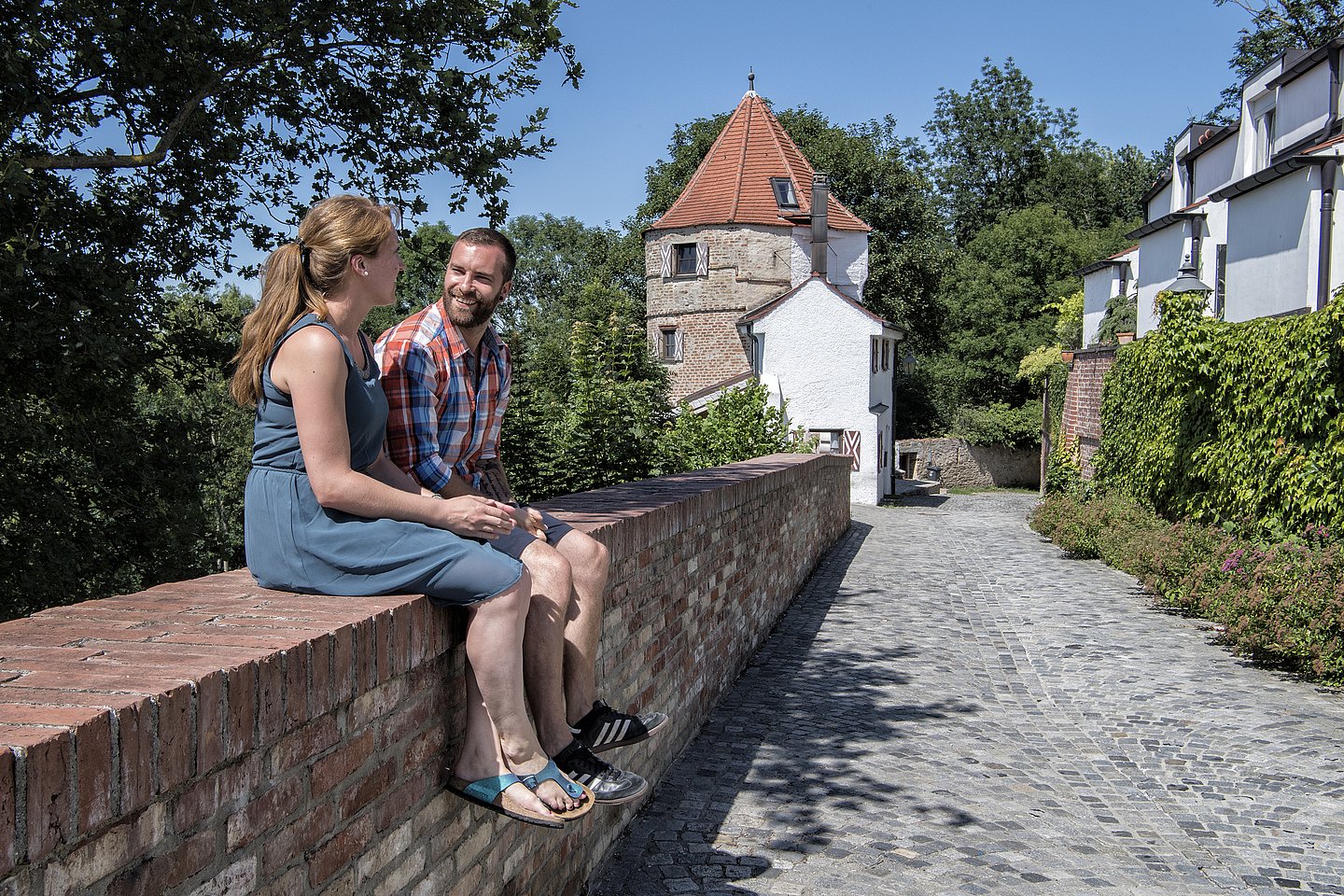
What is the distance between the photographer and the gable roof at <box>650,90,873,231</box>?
139 ft

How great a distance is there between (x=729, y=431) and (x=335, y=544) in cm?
1510

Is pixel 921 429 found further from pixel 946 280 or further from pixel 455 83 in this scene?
pixel 455 83

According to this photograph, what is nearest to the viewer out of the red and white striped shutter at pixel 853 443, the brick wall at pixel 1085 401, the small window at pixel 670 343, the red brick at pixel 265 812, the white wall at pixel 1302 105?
the red brick at pixel 265 812

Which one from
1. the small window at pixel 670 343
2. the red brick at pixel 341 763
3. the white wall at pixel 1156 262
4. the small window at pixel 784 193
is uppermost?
the small window at pixel 784 193

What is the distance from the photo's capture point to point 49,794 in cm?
170

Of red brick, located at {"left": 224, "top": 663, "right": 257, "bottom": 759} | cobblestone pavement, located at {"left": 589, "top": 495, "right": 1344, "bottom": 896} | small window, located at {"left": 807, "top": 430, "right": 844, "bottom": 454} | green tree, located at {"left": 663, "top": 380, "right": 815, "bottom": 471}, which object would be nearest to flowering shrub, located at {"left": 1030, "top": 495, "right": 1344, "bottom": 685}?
cobblestone pavement, located at {"left": 589, "top": 495, "right": 1344, "bottom": 896}

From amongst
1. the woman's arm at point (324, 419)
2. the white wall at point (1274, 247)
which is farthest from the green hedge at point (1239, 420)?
the woman's arm at point (324, 419)

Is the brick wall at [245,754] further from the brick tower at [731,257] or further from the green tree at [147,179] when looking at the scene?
the brick tower at [731,257]

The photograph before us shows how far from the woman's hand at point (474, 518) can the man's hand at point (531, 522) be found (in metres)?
0.38

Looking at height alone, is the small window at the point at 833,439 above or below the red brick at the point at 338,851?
above

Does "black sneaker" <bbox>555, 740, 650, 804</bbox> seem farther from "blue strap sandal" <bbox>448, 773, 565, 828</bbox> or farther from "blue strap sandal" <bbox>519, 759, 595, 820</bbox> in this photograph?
"blue strap sandal" <bbox>448, 773, 565, 828</bbox>

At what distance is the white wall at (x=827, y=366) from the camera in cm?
3638

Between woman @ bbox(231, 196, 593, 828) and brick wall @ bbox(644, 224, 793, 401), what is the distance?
3830 centimetres

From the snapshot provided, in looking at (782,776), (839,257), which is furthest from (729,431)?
(839,257)
